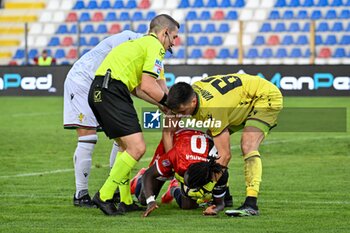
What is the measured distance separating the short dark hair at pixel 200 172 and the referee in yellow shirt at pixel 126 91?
49 cm

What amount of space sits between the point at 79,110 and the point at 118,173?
1214 millimetres

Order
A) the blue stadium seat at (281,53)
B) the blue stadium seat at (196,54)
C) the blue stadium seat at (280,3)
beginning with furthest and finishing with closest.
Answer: the blue stadium seat at (280,3) < the blue stadium seat at (196,54) < the blue stadium seat at (281,53)

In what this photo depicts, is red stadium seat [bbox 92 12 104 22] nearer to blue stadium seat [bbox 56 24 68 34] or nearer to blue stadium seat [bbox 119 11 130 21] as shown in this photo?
blue stadium seat [bbox 119 11 130 21]

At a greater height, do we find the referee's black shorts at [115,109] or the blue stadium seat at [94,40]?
the blue stadium seat at [94,40]

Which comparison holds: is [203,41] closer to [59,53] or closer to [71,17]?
[59,53]

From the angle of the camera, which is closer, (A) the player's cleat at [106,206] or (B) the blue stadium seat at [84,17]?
(A) the player's cleat at [106,206]

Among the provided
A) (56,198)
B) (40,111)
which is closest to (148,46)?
(56,198)

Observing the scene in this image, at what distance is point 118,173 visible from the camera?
9164 millimetres

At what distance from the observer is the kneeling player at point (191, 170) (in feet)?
29.9

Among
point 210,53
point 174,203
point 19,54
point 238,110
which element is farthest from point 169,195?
point 19,54

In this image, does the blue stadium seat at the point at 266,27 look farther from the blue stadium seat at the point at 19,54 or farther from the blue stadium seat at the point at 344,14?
the blue stadium seat at the point at 19,54

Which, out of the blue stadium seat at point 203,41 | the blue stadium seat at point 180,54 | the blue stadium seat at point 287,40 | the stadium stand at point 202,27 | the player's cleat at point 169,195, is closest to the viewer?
the player's cleat at point 169,195

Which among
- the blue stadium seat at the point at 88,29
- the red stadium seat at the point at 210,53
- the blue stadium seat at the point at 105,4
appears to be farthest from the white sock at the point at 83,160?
the blue stadium seat at the point at 105,4

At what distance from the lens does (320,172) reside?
13.3m
